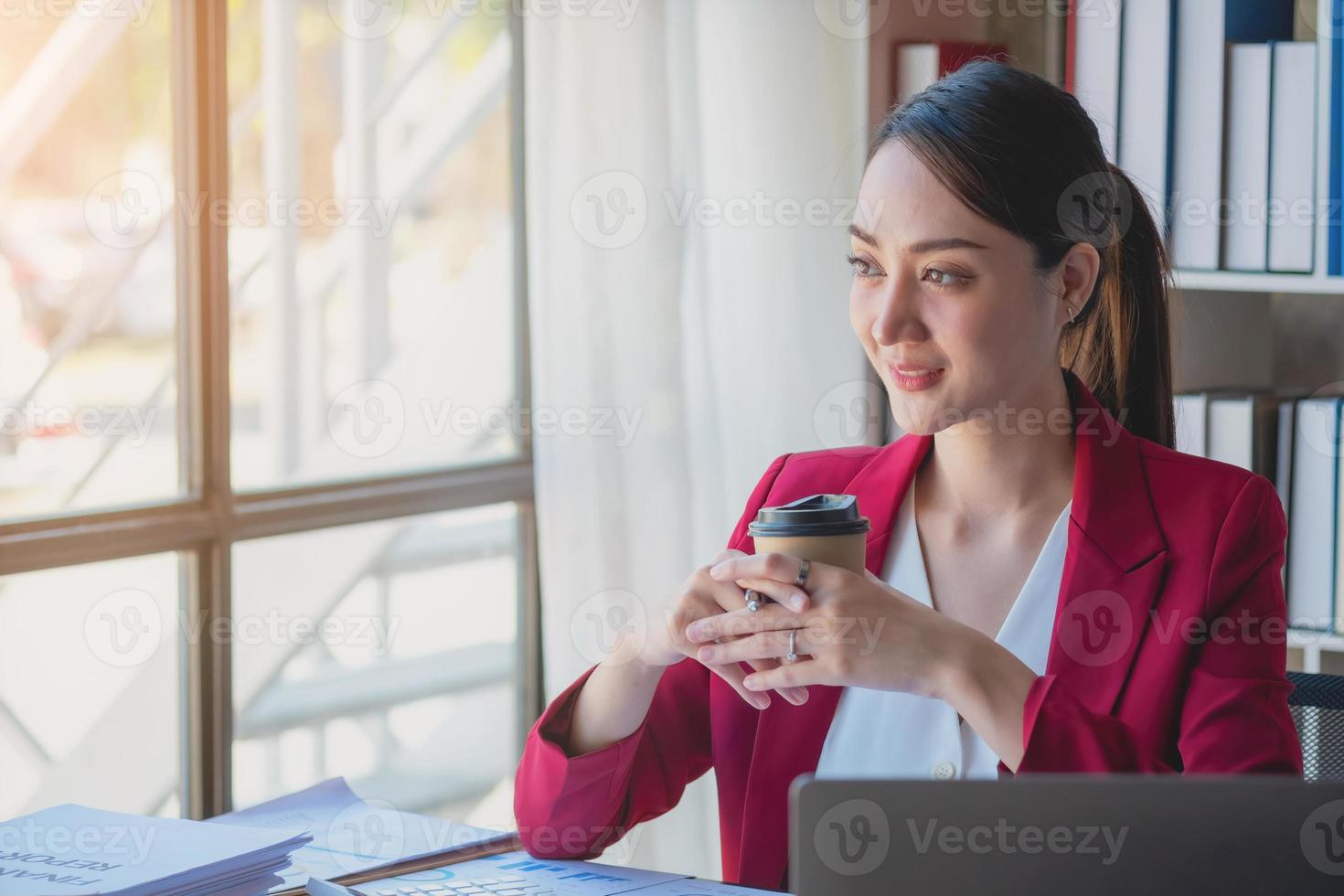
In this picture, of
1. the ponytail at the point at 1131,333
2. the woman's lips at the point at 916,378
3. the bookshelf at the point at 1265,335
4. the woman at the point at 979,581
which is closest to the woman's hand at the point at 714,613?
the woman at the point at 979,581

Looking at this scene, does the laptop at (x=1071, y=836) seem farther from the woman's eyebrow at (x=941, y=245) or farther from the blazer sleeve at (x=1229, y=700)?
Answer: the woman's eyebrow at (x=941, y=245)

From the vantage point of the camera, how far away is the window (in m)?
2.10

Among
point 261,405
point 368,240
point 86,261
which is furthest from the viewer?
point 368,240

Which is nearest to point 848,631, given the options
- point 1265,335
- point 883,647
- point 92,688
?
point 883,647

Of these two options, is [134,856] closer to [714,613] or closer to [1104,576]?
[714,613]

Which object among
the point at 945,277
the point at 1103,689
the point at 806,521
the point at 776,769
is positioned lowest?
the point at 776,769

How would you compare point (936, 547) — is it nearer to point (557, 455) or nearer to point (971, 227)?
point (971, 227)

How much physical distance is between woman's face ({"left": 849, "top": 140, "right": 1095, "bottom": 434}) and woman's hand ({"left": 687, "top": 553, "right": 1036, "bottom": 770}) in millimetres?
298

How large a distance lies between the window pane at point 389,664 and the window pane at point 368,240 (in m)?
0.17

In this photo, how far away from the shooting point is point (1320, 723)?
62.5 inches

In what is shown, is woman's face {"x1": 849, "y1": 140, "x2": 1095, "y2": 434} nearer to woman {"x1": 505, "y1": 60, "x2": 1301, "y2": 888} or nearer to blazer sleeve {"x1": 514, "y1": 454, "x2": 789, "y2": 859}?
woman {"x1": 505, "y1": 60, "x2": 1301, "y2": 888}

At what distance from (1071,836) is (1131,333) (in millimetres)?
1073

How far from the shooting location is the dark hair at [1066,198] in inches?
61.6

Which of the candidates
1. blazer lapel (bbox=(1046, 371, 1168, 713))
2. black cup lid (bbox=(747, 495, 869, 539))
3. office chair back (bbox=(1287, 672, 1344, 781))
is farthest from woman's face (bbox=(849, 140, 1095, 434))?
office chair back (bbox=(1287, 672, 1344, 781))
